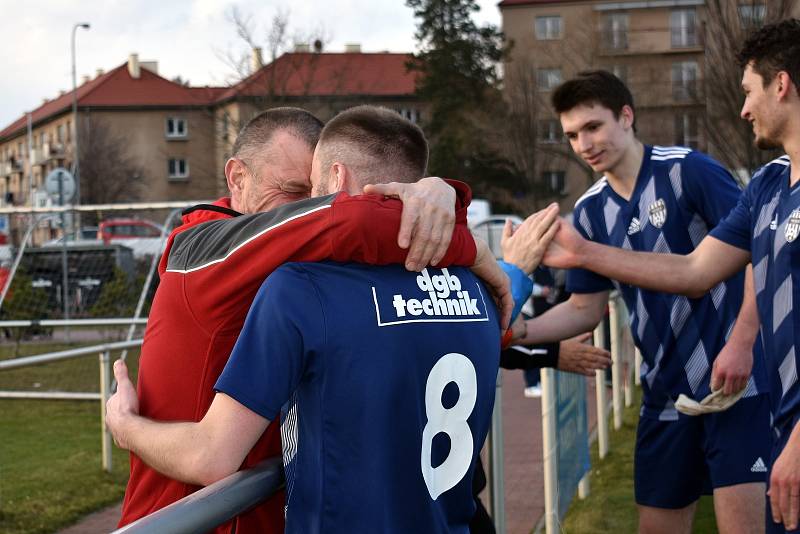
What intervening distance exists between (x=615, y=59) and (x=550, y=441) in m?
39.6

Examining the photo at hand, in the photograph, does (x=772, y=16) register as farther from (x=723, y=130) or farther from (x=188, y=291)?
(x=188, y=291)

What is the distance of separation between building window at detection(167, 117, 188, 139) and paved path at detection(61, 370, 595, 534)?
74102mm

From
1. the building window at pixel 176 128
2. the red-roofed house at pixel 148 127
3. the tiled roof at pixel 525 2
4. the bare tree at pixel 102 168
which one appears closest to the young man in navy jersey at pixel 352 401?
the bare tree at pixel 102 168

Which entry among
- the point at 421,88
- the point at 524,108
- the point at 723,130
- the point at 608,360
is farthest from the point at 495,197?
the point at 608,360

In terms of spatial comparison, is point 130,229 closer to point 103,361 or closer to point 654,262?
point 103,361

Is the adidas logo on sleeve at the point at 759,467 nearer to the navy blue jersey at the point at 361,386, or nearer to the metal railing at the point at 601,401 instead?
the metal railing at the point at 601,401

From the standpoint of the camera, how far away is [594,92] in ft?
15.3

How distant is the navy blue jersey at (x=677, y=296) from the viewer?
14.3 feet

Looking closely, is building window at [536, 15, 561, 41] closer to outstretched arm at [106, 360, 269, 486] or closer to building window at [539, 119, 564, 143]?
building window at [539, 119, 564, 143]

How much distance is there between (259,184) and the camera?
2795 mm

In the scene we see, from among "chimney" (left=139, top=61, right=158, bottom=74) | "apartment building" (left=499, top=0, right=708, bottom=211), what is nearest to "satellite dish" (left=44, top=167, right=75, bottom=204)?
"apartment building" (left=499, top=0, right=708, bottom=211)

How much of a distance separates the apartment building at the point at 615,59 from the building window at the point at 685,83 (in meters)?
0.04

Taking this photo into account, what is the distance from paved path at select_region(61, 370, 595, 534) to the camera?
23.2 ft

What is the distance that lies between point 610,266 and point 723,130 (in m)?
13.0
